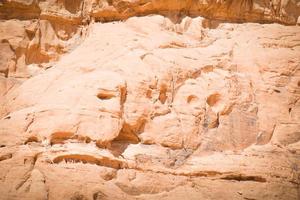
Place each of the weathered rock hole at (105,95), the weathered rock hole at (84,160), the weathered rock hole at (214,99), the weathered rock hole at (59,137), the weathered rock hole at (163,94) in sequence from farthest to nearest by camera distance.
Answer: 1. the weathered rock hole at (214,99)
2. the weathered rock hole at (163,94)
3. the weathered rock hole at (105,95)
4. the weathered rock hole at (59,137)
5. the weathered rock hole at (84,160)

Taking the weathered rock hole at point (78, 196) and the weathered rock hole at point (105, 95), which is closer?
the weathered rock hole at point (78, 196)

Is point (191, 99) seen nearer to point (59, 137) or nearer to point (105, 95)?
point (105, 95)

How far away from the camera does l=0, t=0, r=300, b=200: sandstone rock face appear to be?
19.8ft

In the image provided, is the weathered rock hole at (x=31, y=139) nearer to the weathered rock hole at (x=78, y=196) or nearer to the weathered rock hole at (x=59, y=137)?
the weathered rock hole at (x=59, y=137)

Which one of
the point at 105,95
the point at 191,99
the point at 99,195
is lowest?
the point at 99,195

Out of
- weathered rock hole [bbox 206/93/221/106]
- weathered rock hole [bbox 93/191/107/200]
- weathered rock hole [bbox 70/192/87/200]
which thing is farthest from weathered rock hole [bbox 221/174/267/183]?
weathered rock hole [bbox 70/192/87/200]

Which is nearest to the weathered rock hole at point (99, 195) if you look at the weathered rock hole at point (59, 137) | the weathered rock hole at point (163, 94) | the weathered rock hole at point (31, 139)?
the weathered rock hole at point (59, 137)

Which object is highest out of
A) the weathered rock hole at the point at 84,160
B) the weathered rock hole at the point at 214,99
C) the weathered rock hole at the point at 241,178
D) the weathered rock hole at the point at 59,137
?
the weathered rock hole at the point at 214,99

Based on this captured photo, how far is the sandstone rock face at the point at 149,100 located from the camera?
605 cm

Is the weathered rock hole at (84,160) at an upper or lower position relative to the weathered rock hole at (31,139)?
lower

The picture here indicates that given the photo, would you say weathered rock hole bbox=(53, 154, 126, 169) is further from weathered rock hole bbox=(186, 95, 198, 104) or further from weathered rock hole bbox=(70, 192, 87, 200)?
weathered rock hole bbox=(186, 95, 198, 104)

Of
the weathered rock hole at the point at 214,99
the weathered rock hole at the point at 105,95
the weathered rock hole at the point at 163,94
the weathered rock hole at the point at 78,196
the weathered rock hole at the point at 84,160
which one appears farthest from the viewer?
the weathered rock hole at the point at 214,99

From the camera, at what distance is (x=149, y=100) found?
22.8ft

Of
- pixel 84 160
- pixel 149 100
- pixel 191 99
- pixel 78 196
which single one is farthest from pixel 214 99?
pixel 78 196
